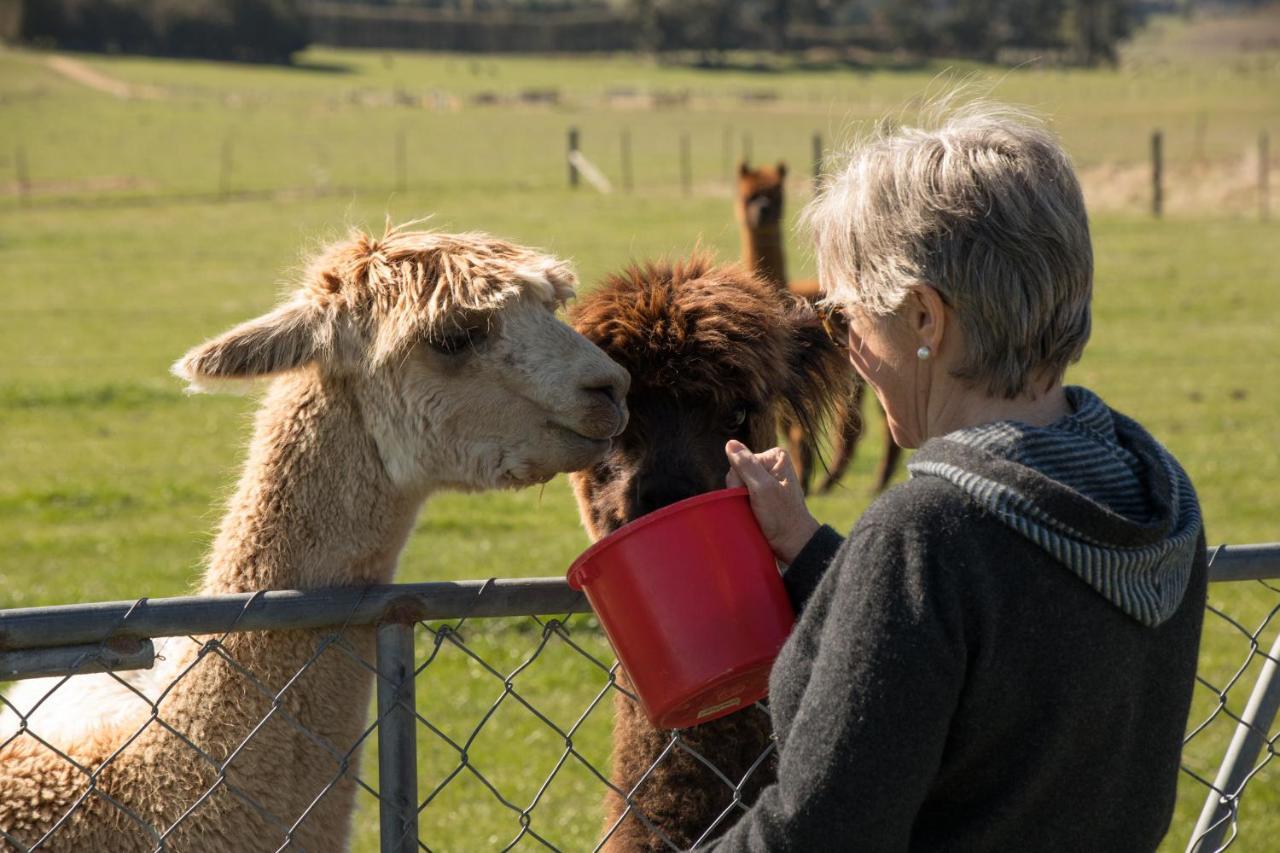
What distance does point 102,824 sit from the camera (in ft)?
8.43

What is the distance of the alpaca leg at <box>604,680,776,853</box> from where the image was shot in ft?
9.45

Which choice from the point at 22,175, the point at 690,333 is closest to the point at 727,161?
the point at 22,175

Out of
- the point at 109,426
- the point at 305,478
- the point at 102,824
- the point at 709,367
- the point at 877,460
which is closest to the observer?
the point at 102,824

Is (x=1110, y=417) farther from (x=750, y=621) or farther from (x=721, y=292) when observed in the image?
(x=721, y=292)

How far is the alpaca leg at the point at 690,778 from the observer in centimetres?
288

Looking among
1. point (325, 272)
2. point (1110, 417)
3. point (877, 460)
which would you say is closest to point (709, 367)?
point (325, 272)

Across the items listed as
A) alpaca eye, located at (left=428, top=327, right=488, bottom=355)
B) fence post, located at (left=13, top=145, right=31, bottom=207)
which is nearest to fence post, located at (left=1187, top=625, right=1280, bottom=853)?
alpaca eye, located at (left=428, top=327, right=488, bottom=355)

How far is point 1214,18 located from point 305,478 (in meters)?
201

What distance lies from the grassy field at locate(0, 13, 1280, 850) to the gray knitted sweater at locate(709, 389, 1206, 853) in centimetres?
90

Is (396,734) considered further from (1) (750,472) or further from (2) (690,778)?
(2) (690,778)

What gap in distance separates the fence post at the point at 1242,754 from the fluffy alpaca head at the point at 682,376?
1.19 m

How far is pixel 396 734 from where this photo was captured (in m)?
2.20

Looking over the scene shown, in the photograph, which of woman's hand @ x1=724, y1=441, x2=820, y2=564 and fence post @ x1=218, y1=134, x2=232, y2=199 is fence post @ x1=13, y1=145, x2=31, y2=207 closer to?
fence post @ x1=218, y1=134, x2=232, y2=199

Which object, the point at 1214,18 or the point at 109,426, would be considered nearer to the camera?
the point at 109,426
